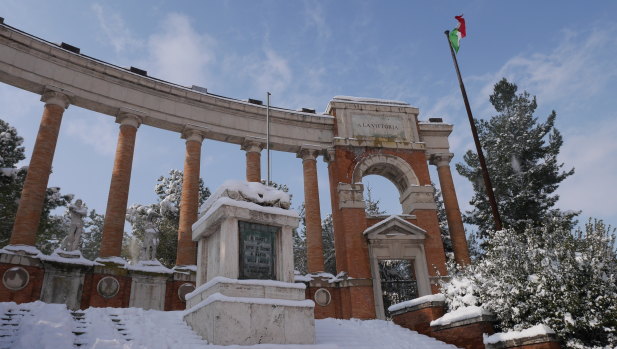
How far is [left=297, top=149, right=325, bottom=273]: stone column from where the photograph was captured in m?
20.9

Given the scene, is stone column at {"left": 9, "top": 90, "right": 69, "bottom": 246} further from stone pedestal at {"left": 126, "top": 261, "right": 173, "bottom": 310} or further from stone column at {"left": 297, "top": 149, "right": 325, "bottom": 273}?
stone column at {"left": 297, "top": 149, "right": 325, "bottom": 273}

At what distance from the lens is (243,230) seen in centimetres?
973

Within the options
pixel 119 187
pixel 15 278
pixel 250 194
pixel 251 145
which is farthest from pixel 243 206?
pixel 251 145

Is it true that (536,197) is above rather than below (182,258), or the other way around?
above

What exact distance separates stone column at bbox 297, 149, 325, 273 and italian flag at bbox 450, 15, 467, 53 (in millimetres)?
8819

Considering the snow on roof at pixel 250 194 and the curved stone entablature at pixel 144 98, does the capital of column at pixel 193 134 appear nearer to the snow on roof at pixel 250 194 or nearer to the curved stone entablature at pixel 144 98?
the curved stone entablature at pixel 144 98

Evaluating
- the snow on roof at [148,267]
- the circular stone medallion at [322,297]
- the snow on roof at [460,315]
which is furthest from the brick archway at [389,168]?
the snow on roof at [460,315]

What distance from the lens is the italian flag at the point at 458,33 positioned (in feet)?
61.4

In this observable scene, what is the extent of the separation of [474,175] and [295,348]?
2076 centimetres

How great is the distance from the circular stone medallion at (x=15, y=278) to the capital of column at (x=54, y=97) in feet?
23.5

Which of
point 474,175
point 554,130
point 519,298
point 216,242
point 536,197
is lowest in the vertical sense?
point 519,298

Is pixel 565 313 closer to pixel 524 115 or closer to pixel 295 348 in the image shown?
pixel 295 348

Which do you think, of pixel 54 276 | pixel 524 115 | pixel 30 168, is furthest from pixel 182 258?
pixel 524 115

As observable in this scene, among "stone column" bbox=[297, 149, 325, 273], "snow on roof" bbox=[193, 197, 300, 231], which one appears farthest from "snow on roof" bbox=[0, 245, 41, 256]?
"stone column" bbox=[297, 149, 325, 273]
